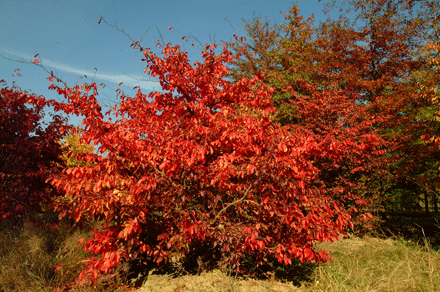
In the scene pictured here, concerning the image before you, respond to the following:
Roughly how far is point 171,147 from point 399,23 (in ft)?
54.0

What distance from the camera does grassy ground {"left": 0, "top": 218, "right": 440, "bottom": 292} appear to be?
4.83 metres

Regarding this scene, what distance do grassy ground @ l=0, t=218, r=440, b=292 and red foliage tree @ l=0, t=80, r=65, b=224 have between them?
176 centimetres

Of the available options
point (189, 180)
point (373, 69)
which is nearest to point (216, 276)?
point (189, 180)

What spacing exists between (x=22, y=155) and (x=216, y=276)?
7278mm

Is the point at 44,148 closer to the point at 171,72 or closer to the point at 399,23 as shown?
the point at 171,72

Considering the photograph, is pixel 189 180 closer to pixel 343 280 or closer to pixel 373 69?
pixel 343 280

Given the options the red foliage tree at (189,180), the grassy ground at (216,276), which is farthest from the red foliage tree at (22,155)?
the red foliage tree at (189,180)

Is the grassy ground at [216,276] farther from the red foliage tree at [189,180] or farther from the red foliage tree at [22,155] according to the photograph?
the red foliage tree at [22,155]

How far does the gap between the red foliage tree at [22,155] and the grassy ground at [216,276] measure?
1.76 m

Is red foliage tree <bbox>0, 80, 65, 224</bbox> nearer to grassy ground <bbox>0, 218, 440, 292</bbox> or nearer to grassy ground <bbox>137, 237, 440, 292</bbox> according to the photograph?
grassy ground <bbox>0, 218, 440, 292</bbox>

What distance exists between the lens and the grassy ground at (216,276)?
4.83 meters

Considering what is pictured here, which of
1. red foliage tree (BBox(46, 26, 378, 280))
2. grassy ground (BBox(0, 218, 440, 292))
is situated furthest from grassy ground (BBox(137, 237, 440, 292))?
red foliage tree (BBox(46, 26, 378, 280))

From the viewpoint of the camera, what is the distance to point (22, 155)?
856 cm

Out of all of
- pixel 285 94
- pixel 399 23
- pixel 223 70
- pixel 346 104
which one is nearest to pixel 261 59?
pixel 285 94
